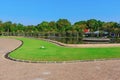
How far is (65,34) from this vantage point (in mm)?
37406

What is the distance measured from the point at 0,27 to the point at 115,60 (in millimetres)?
71386

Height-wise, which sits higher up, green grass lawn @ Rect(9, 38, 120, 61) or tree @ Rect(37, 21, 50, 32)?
tree @ Rect(37, 21, 50, 32)

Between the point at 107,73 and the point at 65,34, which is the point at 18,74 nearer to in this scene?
the point at 107,73

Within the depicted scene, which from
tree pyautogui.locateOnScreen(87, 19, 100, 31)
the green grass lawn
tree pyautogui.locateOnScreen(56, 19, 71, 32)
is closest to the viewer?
the green grass lawn

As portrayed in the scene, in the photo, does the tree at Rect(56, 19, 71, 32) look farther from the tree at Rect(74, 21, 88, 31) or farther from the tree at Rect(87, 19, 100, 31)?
the tree at Rect(87, 19, 100, 31)

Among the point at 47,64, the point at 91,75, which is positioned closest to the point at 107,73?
the point at 91,75

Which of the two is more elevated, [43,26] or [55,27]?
[43,26]

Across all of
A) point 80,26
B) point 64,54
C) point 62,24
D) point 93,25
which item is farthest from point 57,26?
point 64,54

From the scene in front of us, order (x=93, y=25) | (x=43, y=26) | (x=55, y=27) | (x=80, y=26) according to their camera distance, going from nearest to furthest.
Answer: (x=43, y=26)
(x=55, y=27)
(x=80, y=26)
(x=93, y=25)

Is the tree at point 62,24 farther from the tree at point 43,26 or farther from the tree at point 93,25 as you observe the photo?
the tree at point 93,25

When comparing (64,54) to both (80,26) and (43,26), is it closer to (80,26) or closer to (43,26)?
(43,26)

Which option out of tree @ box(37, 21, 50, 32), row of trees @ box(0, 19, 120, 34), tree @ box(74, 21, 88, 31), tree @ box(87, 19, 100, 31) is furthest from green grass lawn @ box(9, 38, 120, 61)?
tree @ box(87, 19, 100, 31)

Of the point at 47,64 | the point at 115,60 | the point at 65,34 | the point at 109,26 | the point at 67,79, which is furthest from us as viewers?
the point at 109,26

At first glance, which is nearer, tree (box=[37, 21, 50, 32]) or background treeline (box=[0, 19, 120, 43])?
background treeline (box=[0, 19, 120, 43])
